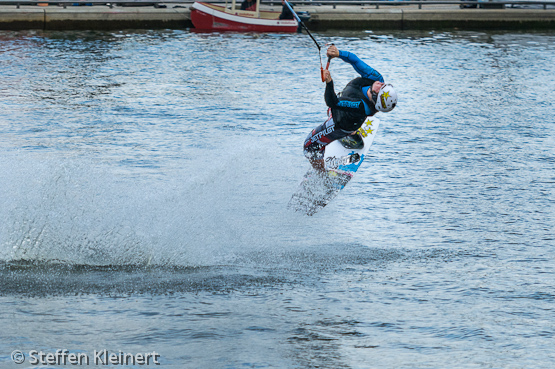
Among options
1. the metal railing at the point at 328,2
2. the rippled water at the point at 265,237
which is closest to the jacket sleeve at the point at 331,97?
the rippled water at the point at 265,237

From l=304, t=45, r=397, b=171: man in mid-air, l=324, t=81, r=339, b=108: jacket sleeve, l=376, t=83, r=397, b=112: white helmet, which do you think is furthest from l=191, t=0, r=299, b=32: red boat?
l=376, t=83, r=397, b=112: white helmet

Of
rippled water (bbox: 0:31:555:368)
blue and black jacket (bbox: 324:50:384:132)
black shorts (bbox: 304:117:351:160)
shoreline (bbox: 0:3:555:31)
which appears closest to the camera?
rippled water (bbox: 0:31:555:368)

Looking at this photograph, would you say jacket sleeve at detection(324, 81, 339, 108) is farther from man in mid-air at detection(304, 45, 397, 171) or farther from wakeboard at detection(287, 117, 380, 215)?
wakeboard at detection(287, 117, 380, 215)

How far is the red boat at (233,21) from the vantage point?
107 ft

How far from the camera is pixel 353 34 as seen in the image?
107 feet

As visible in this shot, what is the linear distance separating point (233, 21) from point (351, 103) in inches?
925

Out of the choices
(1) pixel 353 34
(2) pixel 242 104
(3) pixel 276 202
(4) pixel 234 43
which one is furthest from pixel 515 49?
(3) pixel 276 202

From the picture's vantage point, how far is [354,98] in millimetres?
10602

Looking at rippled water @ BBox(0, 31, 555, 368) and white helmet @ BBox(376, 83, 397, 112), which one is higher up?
white helmet @ BBox(376, 83, 397, 112)

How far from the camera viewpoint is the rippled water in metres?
6.76

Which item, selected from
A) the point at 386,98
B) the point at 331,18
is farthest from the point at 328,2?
the point at 386,98

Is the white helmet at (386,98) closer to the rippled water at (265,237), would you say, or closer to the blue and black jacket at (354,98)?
the blue and black jacket at (354,98)

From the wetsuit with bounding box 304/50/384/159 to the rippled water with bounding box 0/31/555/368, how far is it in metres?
1.06

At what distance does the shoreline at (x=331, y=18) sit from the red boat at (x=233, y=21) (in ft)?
2.80
